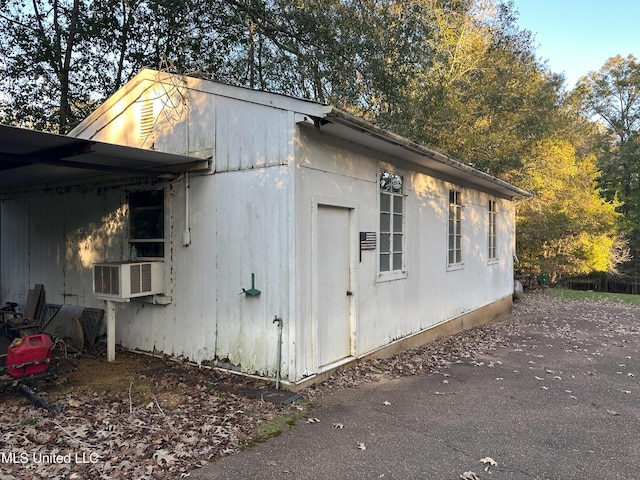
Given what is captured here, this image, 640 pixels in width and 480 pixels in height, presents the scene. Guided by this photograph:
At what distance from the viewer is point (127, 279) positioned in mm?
5684

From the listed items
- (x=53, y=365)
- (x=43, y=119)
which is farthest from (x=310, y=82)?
(x=53, y=365)

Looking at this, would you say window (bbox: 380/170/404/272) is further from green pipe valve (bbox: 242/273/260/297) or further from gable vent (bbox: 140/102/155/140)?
gable vent (bbox: 140/102/155/140)

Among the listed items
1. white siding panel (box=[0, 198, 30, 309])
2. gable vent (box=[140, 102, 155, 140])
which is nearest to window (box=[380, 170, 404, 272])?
gable vent (box=[140, 102, 155, 140])

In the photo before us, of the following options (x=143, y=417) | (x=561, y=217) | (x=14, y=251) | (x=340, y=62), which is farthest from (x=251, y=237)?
(x=561, y=217)

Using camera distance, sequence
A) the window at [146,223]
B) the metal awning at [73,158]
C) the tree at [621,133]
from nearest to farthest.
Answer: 1. the metal awning at [73,158]
2. the window at [146,223]
3. the tree at [621,133]

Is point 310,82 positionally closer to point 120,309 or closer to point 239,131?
point 239,131

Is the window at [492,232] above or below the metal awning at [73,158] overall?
below

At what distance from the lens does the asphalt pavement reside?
332 cm

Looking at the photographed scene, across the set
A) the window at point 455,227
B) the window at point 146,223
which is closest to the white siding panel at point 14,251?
the window at point 146,223

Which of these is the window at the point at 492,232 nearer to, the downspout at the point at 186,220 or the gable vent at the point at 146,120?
the downspout at the point at 186,220

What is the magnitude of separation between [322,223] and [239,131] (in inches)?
60.3

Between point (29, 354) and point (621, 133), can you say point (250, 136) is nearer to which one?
point (29, 354)

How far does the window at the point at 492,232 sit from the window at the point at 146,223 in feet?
28.1

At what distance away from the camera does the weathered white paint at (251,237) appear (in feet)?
16.5
